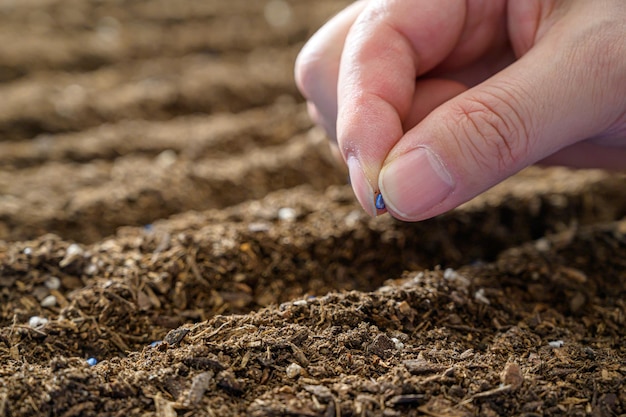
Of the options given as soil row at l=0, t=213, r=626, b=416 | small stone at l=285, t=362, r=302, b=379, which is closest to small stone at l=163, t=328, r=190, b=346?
soil row at l=0, t=213, r=626, b=416

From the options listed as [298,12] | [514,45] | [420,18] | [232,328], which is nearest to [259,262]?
[232,328]

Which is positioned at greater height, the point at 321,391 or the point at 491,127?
the point at 491,127

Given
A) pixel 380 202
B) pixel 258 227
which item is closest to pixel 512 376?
pixel 380 202

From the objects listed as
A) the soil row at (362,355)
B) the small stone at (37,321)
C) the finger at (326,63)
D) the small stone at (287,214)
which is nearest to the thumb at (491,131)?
the soil row at (362,355)

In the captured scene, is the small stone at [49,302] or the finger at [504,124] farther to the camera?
the small stone at [49,302]

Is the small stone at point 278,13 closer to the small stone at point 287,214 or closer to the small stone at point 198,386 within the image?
the small stone at point 287,214

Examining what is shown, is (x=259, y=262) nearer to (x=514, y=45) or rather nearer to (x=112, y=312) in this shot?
(x=112, y=312)

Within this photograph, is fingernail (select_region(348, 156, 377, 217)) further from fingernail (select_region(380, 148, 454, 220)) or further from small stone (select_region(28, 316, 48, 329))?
small stone (select_region(28, 316, 48, 329))

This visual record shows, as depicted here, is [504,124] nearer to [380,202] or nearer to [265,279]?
[380,202]
